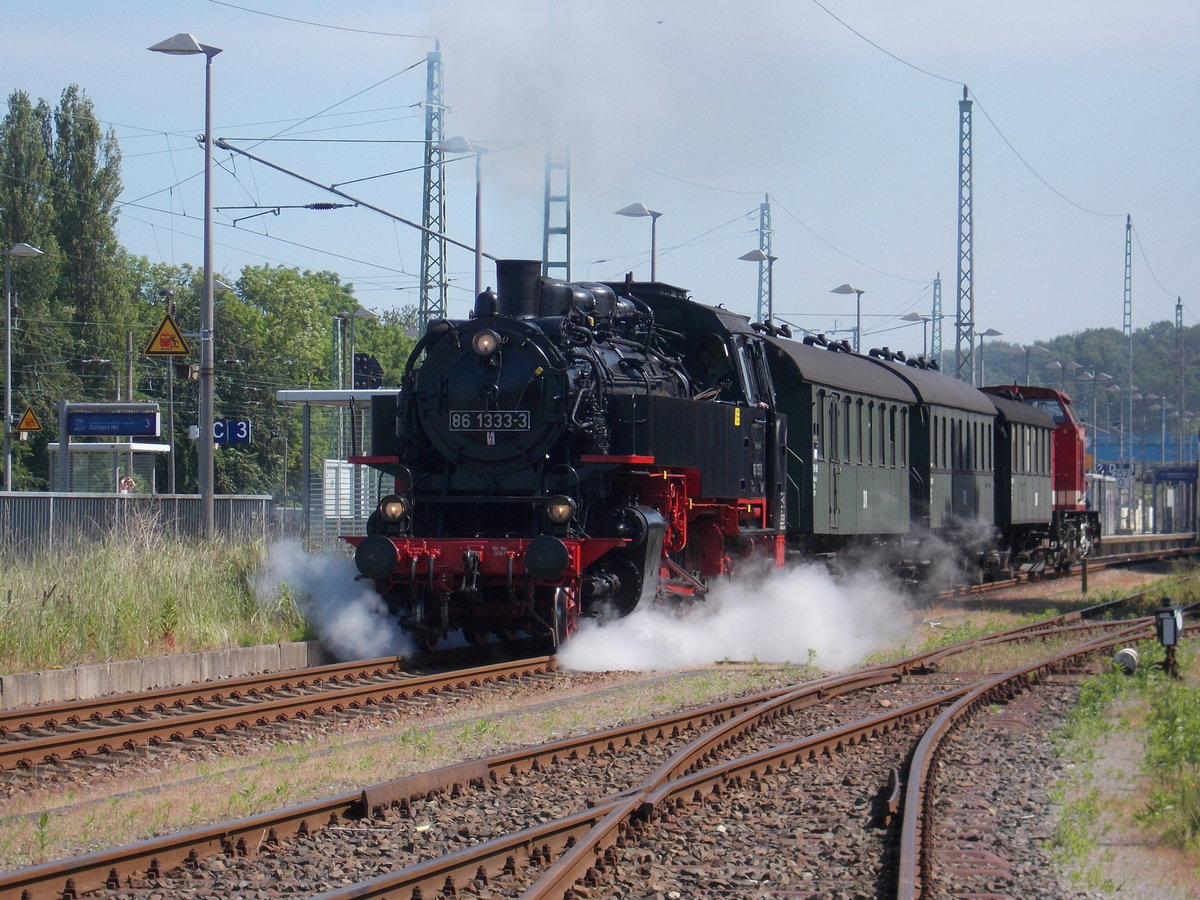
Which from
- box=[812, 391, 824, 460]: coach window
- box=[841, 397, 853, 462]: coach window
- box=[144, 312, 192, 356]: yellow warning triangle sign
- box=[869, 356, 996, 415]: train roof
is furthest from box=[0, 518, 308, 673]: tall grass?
box=[869, 356, 996, 415]: train roof

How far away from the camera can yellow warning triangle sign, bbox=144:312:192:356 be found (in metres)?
17.7

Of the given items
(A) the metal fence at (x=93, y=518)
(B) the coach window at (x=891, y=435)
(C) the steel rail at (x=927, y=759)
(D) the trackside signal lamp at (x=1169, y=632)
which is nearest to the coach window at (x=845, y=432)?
(B) the coach window at (x=891, y=435)

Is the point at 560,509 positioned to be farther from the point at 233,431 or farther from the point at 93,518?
the point at 233,431

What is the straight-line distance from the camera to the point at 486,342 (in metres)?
13.3

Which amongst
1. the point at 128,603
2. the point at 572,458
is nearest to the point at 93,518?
the point at 128,603

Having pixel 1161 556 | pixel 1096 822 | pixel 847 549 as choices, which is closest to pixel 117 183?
pixel 1161 556

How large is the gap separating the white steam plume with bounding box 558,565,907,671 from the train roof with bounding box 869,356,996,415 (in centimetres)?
469

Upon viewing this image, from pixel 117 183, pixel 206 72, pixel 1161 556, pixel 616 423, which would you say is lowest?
pixel 1161 556

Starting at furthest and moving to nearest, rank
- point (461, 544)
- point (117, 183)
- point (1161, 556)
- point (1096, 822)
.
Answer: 1. point (117, 183)
2. point (1161, 556)
3. point (461, 544)
4. point (1096, 822)

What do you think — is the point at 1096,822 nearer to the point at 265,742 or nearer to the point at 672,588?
the point at 265,742

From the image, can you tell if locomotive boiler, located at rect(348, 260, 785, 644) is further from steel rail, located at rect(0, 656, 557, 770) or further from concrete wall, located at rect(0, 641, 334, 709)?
concrete wall, located at rect(0, 641, 334, 709)

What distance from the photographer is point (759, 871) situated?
6.40 m

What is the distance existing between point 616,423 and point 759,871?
7.35 m

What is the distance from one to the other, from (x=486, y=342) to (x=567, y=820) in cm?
724
